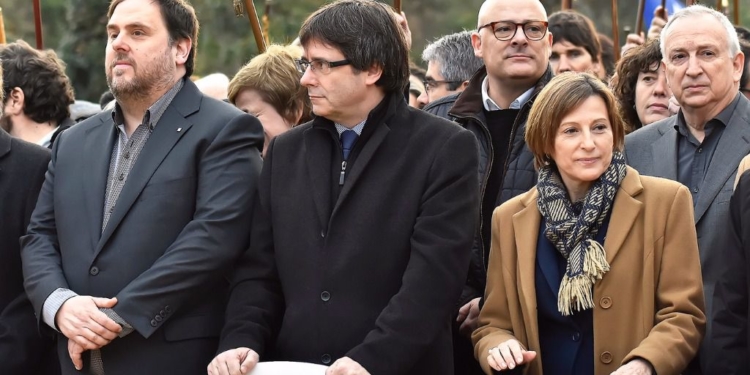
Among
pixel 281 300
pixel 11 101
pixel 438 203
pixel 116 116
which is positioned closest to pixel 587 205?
pixel 438 203

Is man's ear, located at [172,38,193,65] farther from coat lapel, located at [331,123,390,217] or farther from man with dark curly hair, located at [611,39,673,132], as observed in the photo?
man with dark curly hair, located at [611,39,673,132]

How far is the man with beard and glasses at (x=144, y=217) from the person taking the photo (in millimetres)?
4887

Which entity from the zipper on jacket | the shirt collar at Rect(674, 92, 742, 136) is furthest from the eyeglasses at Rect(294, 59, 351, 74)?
the shirt collar at Rect(674, 92, 742, 136)

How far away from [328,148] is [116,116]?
977 millimetres

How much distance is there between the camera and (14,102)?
271 inches

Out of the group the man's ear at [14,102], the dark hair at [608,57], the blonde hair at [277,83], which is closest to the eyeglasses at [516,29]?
the blonde hair at [277,83]

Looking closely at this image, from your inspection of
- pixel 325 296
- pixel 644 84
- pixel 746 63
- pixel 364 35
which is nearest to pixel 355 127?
pixel 364 35

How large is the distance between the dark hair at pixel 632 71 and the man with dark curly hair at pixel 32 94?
286 centimetres

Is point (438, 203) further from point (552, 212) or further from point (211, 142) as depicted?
point (211, 142)

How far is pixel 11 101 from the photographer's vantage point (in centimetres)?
687

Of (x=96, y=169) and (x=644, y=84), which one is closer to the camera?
(x=96, y=169)

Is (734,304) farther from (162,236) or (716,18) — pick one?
(162,236)

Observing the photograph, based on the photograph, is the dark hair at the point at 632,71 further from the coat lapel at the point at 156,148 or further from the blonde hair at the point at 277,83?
the coat lapel at the point at 156,148

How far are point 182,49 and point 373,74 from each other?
99 centimetres
